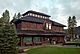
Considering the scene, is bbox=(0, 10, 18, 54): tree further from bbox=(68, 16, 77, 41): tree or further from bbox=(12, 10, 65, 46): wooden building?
bbox=(68, 16, 77, 41): tree

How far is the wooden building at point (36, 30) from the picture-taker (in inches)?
1704

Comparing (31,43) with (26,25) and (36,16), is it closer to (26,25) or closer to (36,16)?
(26,25)

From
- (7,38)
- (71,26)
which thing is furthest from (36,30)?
(71,26)

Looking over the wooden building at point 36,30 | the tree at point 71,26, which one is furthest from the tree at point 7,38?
the tree at point 71,26

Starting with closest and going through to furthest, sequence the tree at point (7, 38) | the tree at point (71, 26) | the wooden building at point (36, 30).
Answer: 1. the tree at point (7, 38)
2. the wooden building at point (36, 30)
3. the tree at point (71, 26)

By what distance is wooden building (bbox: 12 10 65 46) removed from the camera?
4329 centimetres

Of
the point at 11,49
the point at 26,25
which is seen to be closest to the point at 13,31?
the point at 11,49

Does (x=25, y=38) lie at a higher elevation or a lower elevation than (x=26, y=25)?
lower

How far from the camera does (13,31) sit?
2519cm

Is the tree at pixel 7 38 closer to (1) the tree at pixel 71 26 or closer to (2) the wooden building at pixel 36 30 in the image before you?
(2) the wooden building at pixel 36 30

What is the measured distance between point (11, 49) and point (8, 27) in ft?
11.8

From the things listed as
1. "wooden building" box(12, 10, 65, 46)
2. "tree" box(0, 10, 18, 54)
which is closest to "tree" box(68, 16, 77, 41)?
"wooden building" box(12, 10, 65, 46)

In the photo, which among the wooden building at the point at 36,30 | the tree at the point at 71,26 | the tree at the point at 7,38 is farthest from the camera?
the tree at the point at 71,26

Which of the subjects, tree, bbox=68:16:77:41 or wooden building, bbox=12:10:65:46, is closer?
wooden building, bbox=12:10:65:46
